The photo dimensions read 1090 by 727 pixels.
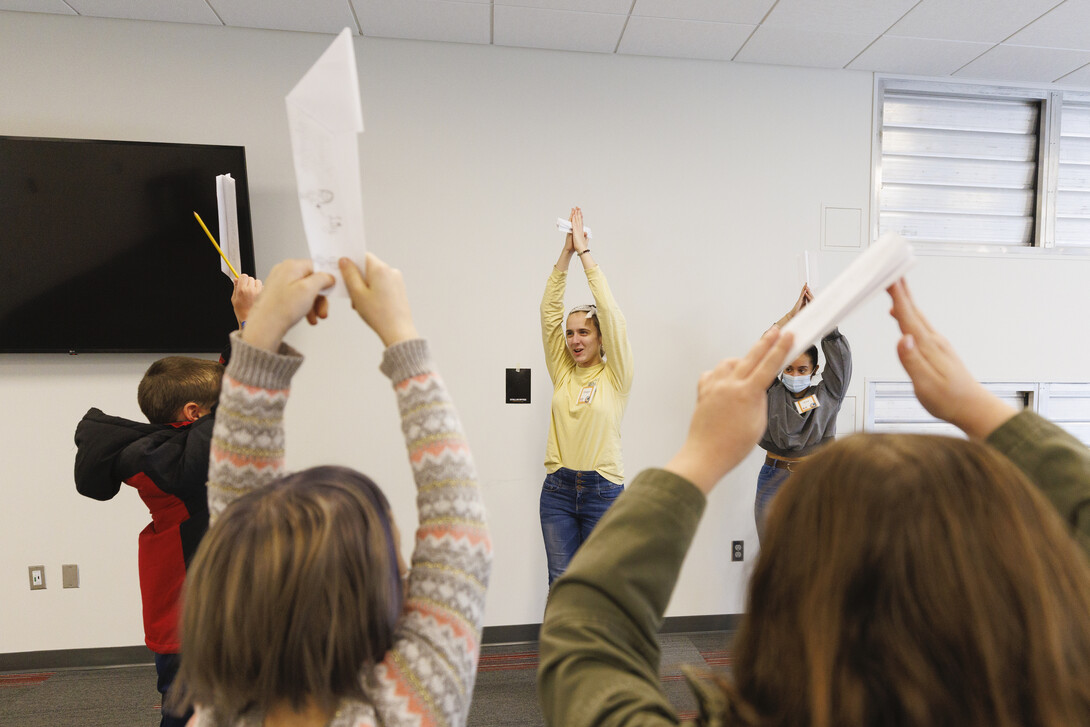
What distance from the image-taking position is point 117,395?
2811 millimetres

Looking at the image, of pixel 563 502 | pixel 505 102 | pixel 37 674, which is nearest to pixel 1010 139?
pixel 505 102

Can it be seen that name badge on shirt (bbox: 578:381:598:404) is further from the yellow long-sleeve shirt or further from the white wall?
the white wall

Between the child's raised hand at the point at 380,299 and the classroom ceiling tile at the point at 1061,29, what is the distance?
3.37m

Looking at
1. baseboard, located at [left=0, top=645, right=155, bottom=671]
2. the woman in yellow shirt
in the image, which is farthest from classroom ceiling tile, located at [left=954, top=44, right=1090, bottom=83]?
baseboard, located at [left=0, top=645, right=155, bottom=671]

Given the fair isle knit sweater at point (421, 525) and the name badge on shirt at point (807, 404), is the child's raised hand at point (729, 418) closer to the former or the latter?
the fair isle knit sweater at point (421, 525)

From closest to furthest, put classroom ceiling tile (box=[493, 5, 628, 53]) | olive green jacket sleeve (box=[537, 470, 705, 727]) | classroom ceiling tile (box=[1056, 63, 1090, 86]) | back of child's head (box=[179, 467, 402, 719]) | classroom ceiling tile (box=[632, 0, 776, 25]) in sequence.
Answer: olive green jacket sleeve (box=[537, 470, 705, 727]), back of child's head (box=[179, 467, 402, 719]), classroom ceiling tile (box=[632, 0, 776, 25]), classroom ceiling tile (box=[493, 5, 628, 53]), classroom ceiling tile (box=[1056, 63, 1090, 86])

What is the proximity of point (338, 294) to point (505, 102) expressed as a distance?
257 cm

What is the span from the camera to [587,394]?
107 inches

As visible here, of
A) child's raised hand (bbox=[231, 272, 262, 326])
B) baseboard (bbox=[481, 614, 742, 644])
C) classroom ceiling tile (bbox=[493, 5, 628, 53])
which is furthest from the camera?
baseboard (bbox=[481, 614, 742, 644])

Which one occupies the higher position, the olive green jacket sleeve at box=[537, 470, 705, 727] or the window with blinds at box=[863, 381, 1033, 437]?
the olive green jacket sleeve at box=[537, 470, 705, 727]

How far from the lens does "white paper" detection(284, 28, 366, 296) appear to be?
65 cm

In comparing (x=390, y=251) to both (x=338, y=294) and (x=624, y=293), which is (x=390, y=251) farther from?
(x=338, y=294)

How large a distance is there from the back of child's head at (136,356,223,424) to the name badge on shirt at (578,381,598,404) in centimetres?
148

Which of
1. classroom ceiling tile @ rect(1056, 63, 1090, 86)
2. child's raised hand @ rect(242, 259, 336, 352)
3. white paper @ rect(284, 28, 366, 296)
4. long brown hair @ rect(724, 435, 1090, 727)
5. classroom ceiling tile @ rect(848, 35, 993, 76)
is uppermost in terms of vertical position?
classroom ceiling tile @ rect(848, 35, 993, 76)
